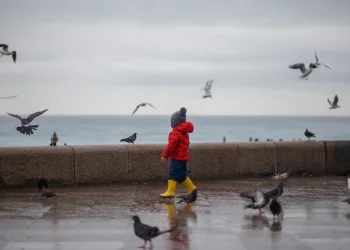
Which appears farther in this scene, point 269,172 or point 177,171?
point 269,172

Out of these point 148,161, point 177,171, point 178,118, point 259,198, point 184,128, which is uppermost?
point 178,118

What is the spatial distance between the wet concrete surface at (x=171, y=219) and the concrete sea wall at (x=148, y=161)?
45 cm

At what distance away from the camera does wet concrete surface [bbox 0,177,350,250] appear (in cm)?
823

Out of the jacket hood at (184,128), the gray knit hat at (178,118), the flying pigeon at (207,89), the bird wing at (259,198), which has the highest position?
the flying pigeon at (207,89)

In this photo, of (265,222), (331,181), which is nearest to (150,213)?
(265,222)

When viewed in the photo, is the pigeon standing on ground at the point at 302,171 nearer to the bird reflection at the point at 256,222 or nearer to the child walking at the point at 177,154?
the child walking at the point at 177,154

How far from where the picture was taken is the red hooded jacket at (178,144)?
12008 millimetres

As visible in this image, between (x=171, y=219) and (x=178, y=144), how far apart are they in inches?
93.9

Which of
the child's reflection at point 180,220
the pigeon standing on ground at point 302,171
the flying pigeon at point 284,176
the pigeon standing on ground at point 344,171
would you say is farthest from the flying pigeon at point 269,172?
the child's reflection at point 180,220

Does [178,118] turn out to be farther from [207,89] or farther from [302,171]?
[207,89]

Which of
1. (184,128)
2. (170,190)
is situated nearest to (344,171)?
(184,128)

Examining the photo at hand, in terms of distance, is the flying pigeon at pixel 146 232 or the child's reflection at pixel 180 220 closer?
the flying pigeon at pixel 146 232

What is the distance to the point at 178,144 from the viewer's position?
1209 centimetres

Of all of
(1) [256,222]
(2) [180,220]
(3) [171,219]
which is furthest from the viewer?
(3) [171,219]
